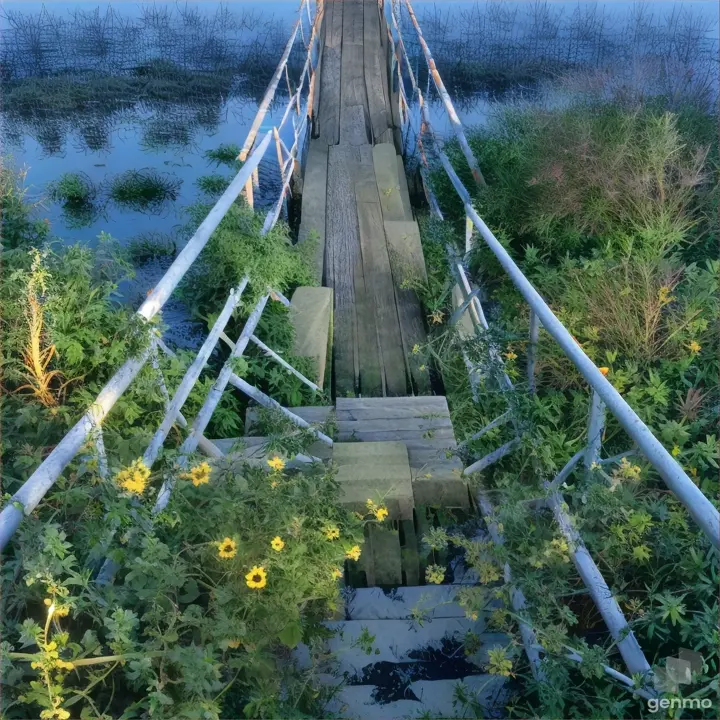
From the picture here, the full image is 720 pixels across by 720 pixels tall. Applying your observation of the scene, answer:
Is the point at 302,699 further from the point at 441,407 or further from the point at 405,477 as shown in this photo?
the point at 441,407

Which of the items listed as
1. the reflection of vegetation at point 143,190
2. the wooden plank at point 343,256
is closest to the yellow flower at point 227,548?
the wooden plank at point 343,256

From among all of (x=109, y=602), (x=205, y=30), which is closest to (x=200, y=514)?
Result: (x=109, y=602)

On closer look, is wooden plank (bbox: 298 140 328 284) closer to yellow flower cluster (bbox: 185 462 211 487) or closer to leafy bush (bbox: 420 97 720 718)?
leafy bush (bbox: 420 97 720 718)

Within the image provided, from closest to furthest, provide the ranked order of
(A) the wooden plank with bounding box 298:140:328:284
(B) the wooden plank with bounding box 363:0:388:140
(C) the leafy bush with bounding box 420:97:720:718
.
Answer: (C) the leafy bush with bounding box 420:97:720:718, (A) the wooden plank with bounding box 298:140:328:284, (B) the wooden plank with bounding box 363:0:388:140

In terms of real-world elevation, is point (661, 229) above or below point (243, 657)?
above

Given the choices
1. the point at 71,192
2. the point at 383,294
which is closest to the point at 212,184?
the point at 71,192

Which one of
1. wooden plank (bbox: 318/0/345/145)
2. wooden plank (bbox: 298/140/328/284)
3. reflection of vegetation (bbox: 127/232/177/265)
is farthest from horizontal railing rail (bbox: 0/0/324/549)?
wooden plank (bbox: 318/0/345/145)

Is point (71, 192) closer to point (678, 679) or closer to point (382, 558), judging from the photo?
point (382, 558)
